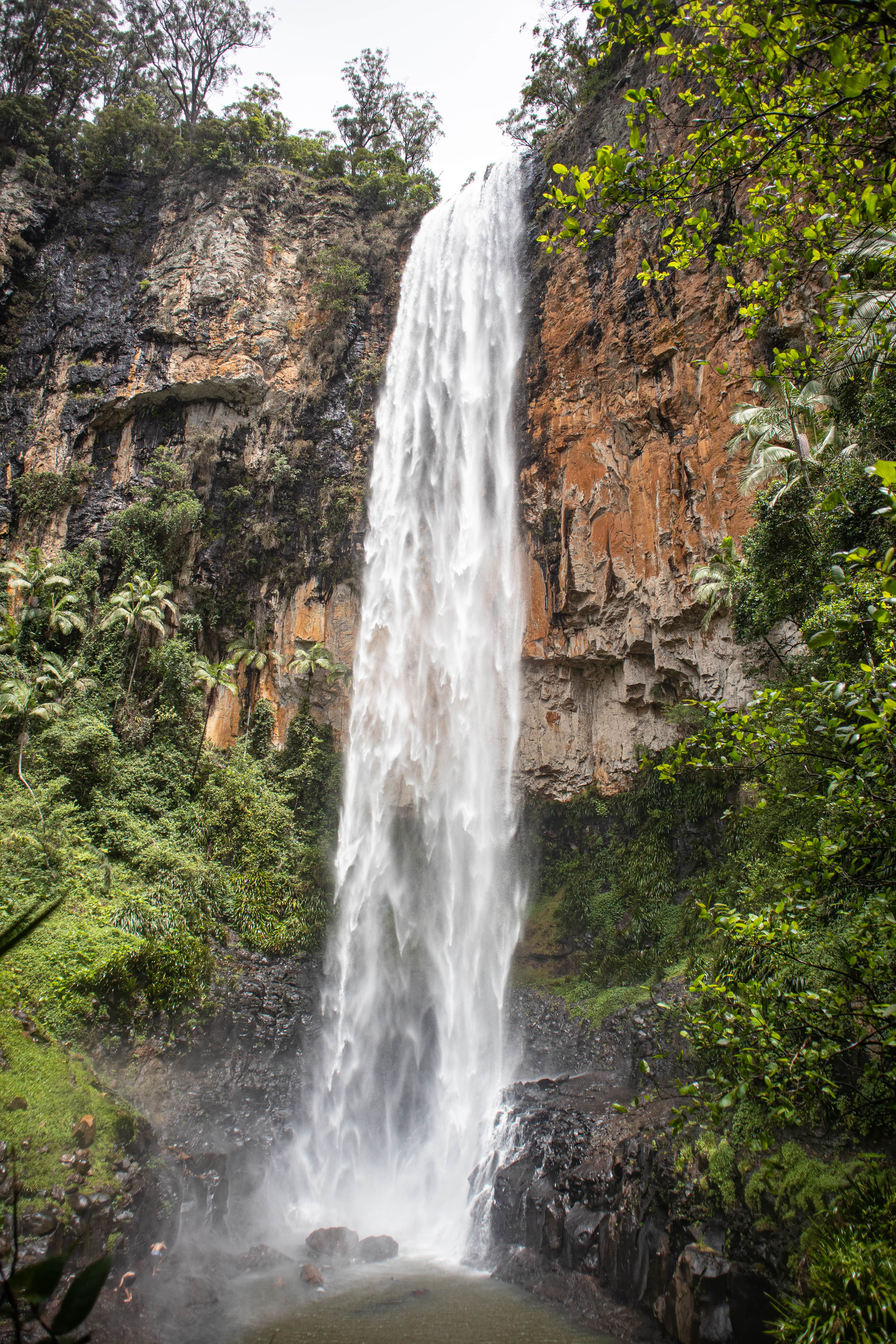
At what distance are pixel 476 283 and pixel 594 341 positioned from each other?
5142 millimetres

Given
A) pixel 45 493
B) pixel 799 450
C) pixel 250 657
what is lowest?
pixel 250 657

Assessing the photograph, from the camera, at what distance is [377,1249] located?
1002 cm

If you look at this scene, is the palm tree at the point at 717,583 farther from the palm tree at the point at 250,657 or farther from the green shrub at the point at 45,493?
the green shrub at the point at 45,493

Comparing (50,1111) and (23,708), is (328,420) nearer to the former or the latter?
(23,708)

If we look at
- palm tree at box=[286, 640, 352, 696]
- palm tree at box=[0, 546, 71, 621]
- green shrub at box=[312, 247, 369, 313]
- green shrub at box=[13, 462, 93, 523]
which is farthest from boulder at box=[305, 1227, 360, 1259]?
green shrub at box=[312, 247, 369, 313]

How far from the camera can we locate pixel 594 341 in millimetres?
16500

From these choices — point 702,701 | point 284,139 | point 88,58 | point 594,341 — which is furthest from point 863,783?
point 88,58

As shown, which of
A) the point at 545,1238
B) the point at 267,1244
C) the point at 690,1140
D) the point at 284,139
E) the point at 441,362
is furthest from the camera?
the point at 284,139

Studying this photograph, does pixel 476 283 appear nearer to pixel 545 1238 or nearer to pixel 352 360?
pixel 352 360

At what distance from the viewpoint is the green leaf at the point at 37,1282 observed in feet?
4.14

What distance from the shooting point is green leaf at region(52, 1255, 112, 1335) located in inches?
49.3

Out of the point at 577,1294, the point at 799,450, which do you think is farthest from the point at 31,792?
the point at 799,450

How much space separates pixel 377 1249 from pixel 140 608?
13.8 metres

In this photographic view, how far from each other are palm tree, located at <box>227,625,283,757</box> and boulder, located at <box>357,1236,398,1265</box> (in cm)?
1141
